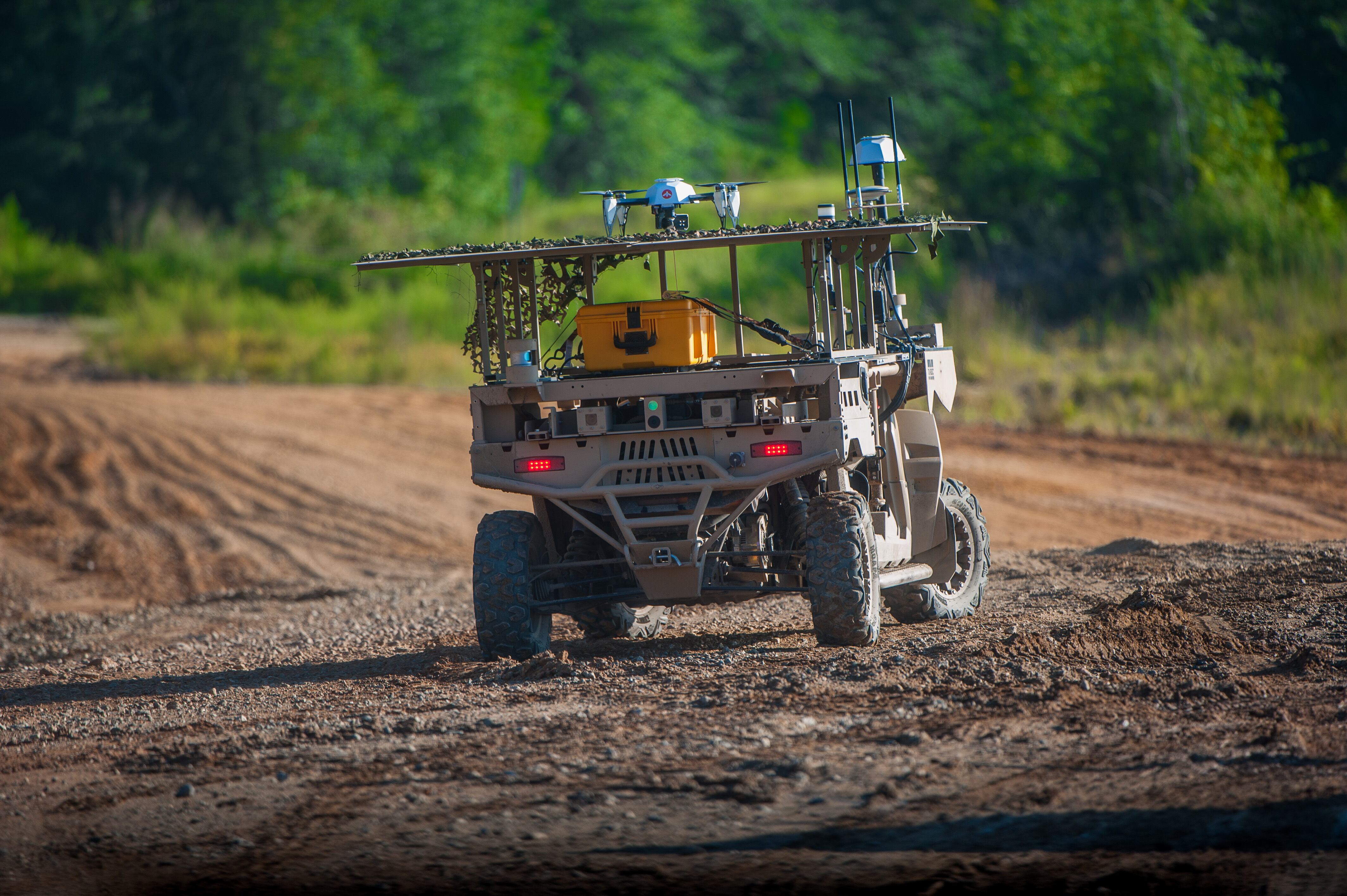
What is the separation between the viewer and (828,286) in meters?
8.11

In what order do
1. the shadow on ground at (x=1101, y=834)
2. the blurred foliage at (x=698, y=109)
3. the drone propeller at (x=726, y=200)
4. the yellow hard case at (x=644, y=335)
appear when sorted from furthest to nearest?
the blurred foliage at (x=698, y=109)
the drone propeller at (x=726, y=200)
the yellow hard case at (x=644, y=335)
the shadow on ground at (x=1101, y=834)

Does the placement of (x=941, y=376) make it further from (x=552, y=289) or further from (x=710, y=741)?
(x=710, y=741)

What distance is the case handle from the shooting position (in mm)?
7703

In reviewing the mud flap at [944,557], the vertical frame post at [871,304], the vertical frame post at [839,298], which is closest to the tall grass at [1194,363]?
the mud flap at [944,557]

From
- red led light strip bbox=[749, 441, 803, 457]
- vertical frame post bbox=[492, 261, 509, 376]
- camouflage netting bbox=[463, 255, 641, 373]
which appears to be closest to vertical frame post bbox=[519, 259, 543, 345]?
camouflage netting bbox=[463, 255, 641, 373]

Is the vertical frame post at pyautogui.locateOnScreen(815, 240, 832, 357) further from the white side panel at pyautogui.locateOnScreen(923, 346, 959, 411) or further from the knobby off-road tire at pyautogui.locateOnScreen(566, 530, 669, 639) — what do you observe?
the knobby off-road tire at pyautogui.locateOnScreen(566, 530, 669, 639)

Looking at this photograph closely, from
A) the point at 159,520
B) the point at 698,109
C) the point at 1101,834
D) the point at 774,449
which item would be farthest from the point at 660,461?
the point at 698,109

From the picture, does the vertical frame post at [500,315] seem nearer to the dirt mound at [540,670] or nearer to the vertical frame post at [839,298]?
the dirt mound at [540,670]

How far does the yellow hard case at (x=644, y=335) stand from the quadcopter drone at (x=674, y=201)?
1.70 feet

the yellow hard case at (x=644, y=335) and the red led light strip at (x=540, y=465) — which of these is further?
the red led light strip at (x=540, y=465)

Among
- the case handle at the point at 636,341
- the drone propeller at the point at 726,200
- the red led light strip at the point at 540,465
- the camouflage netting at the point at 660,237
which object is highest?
the drone propeller at the point at 726,200

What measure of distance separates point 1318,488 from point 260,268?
2102 centimetres

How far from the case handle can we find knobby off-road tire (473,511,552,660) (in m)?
1.07

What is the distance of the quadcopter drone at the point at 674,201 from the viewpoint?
7.98 m
